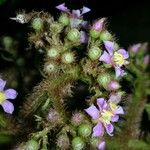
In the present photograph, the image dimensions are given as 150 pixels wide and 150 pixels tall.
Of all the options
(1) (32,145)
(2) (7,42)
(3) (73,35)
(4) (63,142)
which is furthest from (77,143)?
(2) (7,42)

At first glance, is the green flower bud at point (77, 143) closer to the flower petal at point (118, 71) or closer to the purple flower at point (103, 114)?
the purple flower at point (103, 114)

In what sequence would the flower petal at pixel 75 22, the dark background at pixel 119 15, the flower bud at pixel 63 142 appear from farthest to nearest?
1. the dark background at pixel 119 15
2. the flower petal at pixel 75 22
3. the flower bud at pixel 63 142

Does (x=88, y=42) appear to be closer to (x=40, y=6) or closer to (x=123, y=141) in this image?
(x=123, y=141)

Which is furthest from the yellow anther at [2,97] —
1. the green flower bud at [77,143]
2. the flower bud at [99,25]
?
the flower bud at [99,25]

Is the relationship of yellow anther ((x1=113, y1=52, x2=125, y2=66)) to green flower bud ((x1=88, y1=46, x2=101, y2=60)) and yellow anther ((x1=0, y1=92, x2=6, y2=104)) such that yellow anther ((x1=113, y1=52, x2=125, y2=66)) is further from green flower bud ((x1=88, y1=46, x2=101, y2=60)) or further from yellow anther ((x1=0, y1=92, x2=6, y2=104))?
yellow anther ((x1=0, y1=92, x2=6, y2=104))

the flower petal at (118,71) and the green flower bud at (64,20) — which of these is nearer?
the flower petal at (118,71)

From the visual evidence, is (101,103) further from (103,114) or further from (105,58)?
(105,58)
